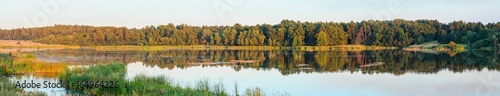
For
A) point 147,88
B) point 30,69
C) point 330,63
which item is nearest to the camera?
point 147,88

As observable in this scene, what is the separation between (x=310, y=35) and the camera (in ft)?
344

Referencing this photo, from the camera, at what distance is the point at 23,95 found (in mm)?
11867

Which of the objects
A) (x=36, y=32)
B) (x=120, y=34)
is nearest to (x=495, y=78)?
(x=120, y=34)

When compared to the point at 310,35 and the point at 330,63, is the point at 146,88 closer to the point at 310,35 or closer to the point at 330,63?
the point at 330,63

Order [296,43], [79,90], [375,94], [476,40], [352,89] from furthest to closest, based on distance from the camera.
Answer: [296,43] → [476,40] → [352,89] → [375,94] → [79,90]

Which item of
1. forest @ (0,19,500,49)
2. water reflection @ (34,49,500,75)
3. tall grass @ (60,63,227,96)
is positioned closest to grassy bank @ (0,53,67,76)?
tall grass @ (60,63,227,96)

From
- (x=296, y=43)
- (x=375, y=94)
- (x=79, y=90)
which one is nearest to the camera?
(x=79, y=90)

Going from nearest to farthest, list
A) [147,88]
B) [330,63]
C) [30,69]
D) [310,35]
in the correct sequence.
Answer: [147,88], [30,69], [330,63], [310,35]

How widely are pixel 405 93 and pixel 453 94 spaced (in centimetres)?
184

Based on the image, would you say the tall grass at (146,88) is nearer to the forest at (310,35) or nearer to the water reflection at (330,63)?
the water reflection at (330,63)

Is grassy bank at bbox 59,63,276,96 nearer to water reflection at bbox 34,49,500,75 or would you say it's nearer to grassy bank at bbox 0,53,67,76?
grassy bank at bbox 0,53,67,76

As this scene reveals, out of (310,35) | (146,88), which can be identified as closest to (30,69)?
(146,88)

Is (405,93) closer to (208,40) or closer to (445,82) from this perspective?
(445,82)

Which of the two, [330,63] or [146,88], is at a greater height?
[146,88]
